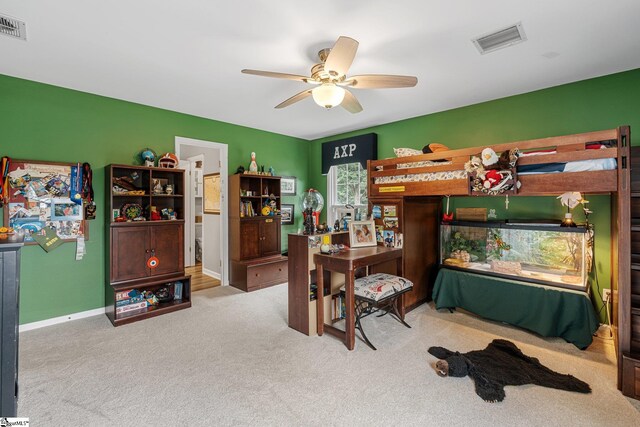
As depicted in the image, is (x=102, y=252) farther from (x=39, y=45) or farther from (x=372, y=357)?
(x=372, y=357)

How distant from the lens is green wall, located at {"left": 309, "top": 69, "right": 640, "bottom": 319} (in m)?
2.82

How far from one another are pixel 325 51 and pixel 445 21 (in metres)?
0.88

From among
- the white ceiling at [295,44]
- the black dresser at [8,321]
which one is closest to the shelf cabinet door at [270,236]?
the white ceiling at [295,44]

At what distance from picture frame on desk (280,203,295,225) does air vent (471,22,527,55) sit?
12.3ft

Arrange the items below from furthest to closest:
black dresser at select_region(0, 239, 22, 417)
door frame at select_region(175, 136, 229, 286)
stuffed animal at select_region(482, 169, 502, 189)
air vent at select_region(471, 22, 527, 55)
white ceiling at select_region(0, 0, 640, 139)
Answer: door frame at select_region(175, 136, 229, 286), stuffed animal at select_region(482, 169, 502, 189), air vent at select_region(471, 22, 527, 55), white ceiling at select_region(0, 0, 640, 139), black dresser at select_region(0, 239, 22, 417)

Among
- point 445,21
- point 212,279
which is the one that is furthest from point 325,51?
point 212,279

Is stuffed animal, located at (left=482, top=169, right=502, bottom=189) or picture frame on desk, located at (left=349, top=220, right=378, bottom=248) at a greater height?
stuffed animal, located at (left=482, top=169, right=502, bottom=189)

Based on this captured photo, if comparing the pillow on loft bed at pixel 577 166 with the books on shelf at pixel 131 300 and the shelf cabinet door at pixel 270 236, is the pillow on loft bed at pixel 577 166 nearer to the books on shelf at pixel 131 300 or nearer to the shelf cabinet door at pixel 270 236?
the shelf cabinet door at pixel 270 236

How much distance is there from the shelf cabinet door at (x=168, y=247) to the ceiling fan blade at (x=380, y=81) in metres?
2.77

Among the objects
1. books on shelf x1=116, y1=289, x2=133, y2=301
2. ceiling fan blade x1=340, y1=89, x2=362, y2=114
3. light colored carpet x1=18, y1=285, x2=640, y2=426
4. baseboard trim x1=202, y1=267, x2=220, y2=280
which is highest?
ceiling fan blade x1=340, y1=89, x2=362, y2=114

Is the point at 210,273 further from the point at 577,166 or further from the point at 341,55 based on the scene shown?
the point at 577,166

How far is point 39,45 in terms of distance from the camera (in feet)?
7.63

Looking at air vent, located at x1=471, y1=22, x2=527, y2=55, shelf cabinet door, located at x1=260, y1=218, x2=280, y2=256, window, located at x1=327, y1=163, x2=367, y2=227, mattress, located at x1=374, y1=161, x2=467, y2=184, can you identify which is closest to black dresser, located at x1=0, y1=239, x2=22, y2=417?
mattress, located at x1=374, y1=161, x2=467, y2=184

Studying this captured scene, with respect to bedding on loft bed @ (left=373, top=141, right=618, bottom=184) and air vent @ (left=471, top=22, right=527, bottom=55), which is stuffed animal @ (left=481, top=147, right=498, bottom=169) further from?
air vent @ (left=471, top=22, right=527, bottom=55)
